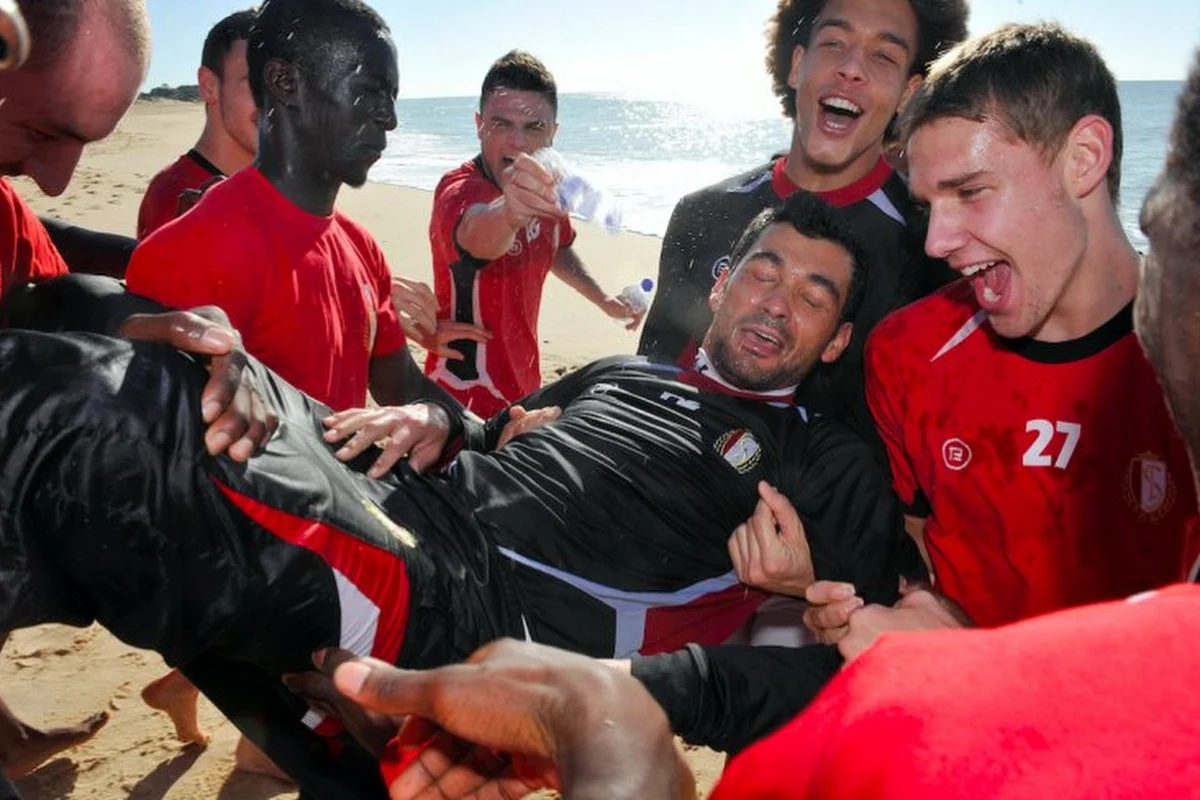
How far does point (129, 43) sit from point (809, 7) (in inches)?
115

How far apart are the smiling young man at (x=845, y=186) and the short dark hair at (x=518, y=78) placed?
176cm

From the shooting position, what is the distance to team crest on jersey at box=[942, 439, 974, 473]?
2375mm

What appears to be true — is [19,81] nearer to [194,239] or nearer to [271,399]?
[194,239]

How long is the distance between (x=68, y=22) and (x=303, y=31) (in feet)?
3.05

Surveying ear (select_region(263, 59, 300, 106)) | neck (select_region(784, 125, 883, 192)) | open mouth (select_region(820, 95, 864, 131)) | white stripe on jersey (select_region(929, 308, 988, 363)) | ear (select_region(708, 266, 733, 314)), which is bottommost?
ear (select_region(708, 266, 733, 314))

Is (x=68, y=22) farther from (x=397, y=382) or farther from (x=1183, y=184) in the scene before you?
(x=1183, y=184)

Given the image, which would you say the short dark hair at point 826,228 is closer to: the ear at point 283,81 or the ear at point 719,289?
the ear at point 719,289

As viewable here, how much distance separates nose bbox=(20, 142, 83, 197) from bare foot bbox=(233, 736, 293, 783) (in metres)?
1.87

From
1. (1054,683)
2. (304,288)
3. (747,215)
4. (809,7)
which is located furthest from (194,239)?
(809,7)

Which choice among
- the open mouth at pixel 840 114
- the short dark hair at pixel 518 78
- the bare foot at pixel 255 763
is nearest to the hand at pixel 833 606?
the open mouth at pixel 840 114

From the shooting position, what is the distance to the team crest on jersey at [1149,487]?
82.4 inches

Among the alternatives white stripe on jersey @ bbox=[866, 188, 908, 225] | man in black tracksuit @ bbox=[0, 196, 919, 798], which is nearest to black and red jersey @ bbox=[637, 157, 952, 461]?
white stripe on jersey @ bbox=[866, 188, 908, 225]

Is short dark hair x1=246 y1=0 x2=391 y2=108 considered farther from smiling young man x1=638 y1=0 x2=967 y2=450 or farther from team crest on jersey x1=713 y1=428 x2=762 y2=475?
team crest on jersey x1=713 y1=428 x2=762 y2=475

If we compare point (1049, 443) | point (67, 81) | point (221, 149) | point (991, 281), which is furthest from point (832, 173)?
point (221, 149)
